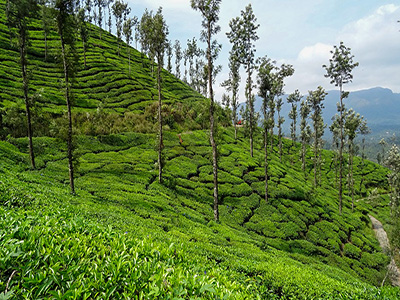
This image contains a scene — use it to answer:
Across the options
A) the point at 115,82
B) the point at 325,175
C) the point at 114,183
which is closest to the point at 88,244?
the point at 114,183

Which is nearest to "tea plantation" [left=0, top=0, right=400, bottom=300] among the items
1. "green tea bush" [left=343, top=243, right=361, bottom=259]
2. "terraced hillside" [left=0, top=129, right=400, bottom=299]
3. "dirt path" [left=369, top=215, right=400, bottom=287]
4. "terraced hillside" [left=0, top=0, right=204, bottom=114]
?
"terraced hillside" [left=0, top=129, right=400, bottom=299]

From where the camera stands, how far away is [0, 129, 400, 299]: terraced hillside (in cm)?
699

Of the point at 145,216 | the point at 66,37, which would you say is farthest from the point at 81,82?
the point at 145,216

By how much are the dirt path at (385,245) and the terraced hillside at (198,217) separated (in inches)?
55.3

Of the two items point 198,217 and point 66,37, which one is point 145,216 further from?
point 66,37

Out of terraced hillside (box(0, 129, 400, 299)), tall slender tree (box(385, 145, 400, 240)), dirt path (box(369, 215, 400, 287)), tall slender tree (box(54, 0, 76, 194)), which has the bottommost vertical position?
dirt path (box(369, 215, 400, 287))

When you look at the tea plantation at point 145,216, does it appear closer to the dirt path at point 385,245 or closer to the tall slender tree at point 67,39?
the tall slender tree at point 67,39

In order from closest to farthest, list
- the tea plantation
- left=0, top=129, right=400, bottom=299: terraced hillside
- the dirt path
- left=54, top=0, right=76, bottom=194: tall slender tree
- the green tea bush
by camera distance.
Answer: the tea plantation
left=0, top=129, right=400, bottom=299: terraced hillside
left=54, top=0, right=76, bottom=194: tall slender tree
the green tea bush
the dirt path

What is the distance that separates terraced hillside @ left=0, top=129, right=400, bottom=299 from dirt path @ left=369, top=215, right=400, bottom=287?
55.3 inches

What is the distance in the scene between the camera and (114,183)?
2384cm

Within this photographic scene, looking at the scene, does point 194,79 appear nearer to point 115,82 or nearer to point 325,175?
point 115,82

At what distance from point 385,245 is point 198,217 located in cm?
3746

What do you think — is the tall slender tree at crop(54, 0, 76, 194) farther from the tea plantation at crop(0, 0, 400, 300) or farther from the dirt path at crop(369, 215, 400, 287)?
the dirt path at crop(369, 215, 400, 287)

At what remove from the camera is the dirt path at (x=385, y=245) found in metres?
28.8
